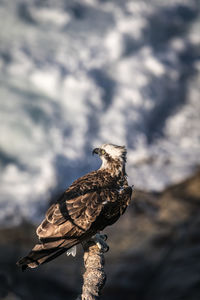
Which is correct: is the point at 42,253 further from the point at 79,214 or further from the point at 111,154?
the point at 111,154

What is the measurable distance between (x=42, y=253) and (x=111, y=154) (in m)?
1.91

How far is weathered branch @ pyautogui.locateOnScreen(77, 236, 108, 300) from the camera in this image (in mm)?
3916

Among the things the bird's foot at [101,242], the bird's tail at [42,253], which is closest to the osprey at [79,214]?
the bird's tail at [42,253]

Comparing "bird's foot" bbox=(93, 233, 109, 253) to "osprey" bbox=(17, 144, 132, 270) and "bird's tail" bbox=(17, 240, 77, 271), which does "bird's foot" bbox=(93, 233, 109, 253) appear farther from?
"bird's tail" bbox=(17, 240, 77, 271)

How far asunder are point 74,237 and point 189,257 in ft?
32.9

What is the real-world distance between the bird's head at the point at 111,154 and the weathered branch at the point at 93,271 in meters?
1.17

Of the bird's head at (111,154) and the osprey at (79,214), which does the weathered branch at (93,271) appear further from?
the bird's head at (111,154)

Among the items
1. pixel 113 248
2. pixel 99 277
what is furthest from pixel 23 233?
pixel 99 277

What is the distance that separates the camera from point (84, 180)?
16.8 ft

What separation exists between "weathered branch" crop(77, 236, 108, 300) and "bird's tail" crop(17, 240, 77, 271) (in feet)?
1.07

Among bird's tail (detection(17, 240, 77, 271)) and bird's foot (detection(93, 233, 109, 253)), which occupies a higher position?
bird's foot (detection(93, 233, 109, 253))

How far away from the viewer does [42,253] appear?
431 cm

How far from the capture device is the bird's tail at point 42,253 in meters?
4.21

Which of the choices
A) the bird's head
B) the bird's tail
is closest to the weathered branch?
the bird's tail
